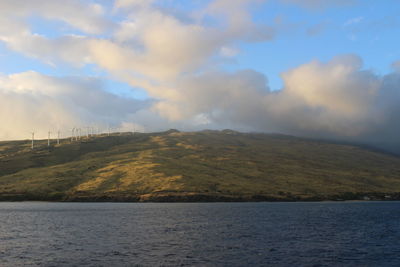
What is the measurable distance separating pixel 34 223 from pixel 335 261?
95633 mm

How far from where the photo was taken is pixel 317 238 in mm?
94500

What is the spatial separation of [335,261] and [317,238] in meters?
28.5

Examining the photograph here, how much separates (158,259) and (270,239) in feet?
116

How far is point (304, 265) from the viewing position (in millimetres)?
63000

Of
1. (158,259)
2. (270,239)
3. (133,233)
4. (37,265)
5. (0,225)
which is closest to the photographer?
(37,265)

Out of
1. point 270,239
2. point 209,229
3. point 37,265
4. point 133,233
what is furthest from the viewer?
point 209,229

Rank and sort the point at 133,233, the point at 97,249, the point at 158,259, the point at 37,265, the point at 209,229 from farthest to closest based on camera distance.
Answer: the point at 209,229 < the point at 133,233 < the point at 97,249 < the point at 158,259 < the point at 37,265

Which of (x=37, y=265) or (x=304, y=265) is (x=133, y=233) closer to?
(x=37, y=265)

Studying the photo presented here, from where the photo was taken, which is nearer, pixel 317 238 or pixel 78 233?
pixel 317 238

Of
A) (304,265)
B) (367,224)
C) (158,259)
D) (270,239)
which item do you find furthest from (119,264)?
(367,224)

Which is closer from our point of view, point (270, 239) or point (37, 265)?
point (37, 265)

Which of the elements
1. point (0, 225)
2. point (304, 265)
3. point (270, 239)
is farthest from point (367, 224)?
point (0, 225)

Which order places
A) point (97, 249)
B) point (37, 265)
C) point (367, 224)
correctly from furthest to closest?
point (367, 224), point (97, 249), point (37, 265)

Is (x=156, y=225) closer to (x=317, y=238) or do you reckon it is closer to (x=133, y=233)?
(x=133, y=233)
